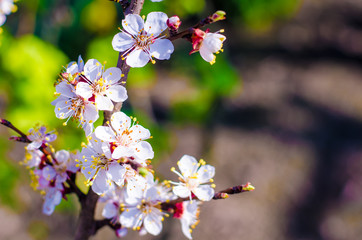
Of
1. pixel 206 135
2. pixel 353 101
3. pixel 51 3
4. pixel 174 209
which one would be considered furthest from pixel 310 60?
pixel 174 209

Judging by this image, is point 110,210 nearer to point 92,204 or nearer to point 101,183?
point 92,204

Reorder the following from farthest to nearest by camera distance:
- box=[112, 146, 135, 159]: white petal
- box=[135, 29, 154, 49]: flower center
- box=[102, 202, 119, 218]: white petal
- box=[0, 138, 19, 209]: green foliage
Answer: box=[0, 138, 19, 209]: green foliage, box=[102, 202, 119, 218]: white petal, box=[135, 29, 154, 49]: flower center, box=[112, 146, 135, 159]: white petal

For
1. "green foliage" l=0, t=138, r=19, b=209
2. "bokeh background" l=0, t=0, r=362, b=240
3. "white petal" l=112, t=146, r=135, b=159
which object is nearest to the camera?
"white petal" l=112, t=146, r=135, b=159

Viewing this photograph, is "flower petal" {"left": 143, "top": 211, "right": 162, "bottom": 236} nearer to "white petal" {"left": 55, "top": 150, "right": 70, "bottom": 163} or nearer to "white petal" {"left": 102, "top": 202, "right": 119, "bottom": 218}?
"white petal" {"left": 102, "top": 202, "right": 119, "bottom": 218}

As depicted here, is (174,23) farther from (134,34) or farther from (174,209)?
(174,209)

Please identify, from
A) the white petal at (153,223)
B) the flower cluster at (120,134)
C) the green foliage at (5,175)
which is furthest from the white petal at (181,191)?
the green foliage at (5,175)

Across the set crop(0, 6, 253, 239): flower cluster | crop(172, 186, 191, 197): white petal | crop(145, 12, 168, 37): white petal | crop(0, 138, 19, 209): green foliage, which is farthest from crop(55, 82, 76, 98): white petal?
crop(0, 138, 19, 209): green foliage
